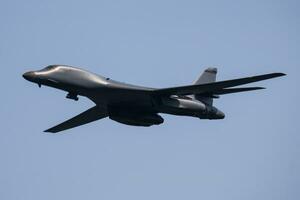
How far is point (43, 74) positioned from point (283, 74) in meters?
16.0

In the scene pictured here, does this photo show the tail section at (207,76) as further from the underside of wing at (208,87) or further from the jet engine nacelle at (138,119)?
the jet engine nacelle at (138,119)

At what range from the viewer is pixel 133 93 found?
4619 centimetres

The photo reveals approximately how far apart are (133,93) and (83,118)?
855cm

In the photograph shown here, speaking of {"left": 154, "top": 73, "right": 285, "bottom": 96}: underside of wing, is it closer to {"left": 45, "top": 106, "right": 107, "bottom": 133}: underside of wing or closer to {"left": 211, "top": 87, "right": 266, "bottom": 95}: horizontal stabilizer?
{"left": 211, "top": 87, "right": 266, "bottom": 95}: horizontal stabilizer

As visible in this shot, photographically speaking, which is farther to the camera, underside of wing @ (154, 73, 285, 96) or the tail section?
the tail section

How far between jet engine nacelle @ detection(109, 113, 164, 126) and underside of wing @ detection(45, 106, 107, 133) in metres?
3.39

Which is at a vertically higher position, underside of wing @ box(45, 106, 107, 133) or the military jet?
the military jet

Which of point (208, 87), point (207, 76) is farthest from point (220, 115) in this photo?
point (207, 76)

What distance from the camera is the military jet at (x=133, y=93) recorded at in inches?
1806

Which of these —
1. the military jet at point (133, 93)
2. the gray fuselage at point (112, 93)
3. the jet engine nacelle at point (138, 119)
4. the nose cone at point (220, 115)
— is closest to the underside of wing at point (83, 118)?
the military jet at point (133, 93)

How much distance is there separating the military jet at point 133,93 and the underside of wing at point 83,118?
1.92 m

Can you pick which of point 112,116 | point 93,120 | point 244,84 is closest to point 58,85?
point 112,116

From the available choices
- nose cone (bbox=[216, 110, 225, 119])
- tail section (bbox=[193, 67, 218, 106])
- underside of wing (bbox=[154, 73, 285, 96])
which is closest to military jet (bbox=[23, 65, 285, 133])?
underside of wing (bbox=[154, 73, 285, 96])

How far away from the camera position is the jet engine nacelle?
1886 inches
